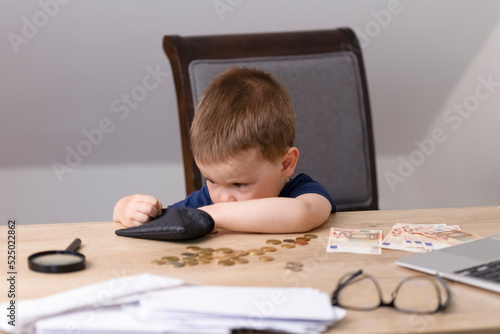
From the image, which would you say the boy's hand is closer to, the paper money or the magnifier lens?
the magnifier lens

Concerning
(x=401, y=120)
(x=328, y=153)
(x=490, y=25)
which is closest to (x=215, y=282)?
(x=328, y=153)

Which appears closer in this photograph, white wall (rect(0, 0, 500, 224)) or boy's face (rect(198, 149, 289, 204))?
boy's face (rect(198, 149, 289, 204))

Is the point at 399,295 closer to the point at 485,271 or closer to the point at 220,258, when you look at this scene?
the point at 485,271

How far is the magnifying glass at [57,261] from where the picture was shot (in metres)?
0.98

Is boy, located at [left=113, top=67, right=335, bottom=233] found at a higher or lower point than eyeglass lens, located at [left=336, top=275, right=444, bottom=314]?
higher

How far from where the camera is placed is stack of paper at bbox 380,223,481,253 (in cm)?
113

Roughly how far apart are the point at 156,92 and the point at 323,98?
105 cm

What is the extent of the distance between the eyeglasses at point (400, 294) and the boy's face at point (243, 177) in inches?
17.1

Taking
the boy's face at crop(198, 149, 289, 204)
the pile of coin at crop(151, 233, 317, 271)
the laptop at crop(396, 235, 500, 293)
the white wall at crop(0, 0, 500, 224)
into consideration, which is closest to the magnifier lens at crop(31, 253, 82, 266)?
the pile of coin at crop(151, 233, 317, 271)

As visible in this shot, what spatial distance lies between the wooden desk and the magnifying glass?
0.01m

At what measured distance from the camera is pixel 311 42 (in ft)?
6.54

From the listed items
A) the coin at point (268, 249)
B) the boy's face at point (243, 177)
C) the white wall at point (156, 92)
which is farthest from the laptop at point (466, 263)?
the white wall at point (156, 92)

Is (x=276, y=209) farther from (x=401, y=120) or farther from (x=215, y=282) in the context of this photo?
(x=401, y=120)

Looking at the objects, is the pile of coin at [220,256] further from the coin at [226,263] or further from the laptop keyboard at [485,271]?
the laptop keyboard at [485,271]
